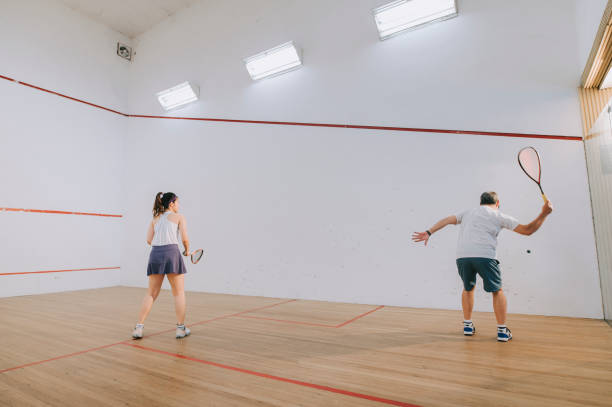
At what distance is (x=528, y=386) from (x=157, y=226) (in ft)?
6.89

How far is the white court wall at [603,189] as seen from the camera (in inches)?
88.8

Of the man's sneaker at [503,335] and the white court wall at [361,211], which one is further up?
the white court wall at [361,211]

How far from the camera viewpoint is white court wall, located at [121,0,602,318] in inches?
114

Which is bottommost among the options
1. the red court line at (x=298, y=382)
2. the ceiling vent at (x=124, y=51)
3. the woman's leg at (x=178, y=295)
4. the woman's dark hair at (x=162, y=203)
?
the red court line at (x=298, y=382)

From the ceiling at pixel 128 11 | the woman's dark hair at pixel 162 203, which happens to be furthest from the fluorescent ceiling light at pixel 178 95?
the woman's dark hair at pixel 162 203

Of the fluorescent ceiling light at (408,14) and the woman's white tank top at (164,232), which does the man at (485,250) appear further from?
the fluorescent ceiling light at (408,14)

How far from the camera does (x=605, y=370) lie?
153 cm

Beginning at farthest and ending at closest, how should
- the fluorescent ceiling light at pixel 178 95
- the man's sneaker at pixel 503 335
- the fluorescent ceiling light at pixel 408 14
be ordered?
1. the fluorescent ceiling light at pixel 178 95
2. the fluorescent ceiling light at pixel 408 14
3. the man's sneaker at pixel 503 335

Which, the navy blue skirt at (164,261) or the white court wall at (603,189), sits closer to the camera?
the navy blue skirt at (164,261)

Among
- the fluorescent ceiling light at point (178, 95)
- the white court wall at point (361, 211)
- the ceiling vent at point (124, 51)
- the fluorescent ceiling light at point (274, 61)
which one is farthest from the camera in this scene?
the ceiling vent at point (124, 51)

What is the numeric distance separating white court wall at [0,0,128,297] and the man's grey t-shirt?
4.90 m

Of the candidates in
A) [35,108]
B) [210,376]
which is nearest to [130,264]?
[35,108]

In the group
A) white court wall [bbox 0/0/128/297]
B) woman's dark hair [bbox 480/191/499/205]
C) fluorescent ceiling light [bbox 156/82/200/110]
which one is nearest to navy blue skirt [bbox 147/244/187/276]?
woman's dark hair [bbox 480/191/499/205]

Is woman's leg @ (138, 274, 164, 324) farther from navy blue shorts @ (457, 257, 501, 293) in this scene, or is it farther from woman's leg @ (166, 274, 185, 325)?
navy blue shorts @ (457, 257, 501, 293)
